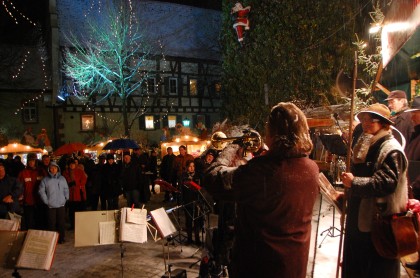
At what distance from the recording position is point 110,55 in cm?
2412

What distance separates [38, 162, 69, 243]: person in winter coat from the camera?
766 centimetres

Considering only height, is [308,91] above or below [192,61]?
below

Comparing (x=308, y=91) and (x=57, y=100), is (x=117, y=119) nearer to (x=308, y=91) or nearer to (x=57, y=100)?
(x=57, y=100)

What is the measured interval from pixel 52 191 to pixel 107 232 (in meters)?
3.66

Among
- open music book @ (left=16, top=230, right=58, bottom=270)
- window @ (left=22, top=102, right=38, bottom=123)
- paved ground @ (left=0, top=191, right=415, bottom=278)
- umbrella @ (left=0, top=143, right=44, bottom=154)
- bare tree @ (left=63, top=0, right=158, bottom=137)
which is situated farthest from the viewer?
window @ (left=22, top=102, right=38, bottom=123)

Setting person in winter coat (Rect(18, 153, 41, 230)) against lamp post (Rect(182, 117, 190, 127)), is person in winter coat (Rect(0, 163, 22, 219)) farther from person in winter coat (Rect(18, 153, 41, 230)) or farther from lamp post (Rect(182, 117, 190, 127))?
lamp post (Rect(182, 117, 190, 127))

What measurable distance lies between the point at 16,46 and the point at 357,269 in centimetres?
2962

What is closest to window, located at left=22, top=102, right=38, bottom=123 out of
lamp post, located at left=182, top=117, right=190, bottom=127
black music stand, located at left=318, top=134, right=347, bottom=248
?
lamp post, located at left=182, top=117, right=190, bottom=127

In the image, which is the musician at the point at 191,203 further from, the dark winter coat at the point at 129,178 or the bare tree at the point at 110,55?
the bare tree at the point at 110,55

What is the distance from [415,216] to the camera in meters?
3.18

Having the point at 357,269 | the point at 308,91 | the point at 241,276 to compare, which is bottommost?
the point at 357,269

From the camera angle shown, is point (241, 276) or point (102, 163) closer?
point (241, 276)

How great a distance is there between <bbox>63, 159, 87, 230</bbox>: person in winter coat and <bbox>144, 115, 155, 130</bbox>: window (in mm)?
18917

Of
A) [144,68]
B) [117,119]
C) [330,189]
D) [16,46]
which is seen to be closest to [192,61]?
[144,68]
